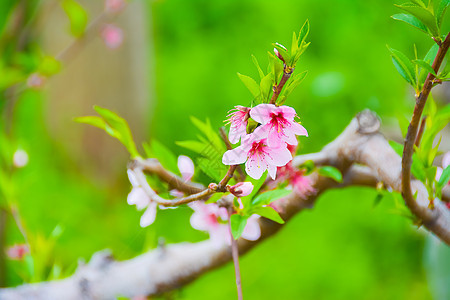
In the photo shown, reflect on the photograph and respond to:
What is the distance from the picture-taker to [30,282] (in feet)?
1.89

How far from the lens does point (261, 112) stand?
0.22 meters

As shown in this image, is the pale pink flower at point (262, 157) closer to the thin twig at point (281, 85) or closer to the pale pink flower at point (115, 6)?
the thin twig at point (281, 85)

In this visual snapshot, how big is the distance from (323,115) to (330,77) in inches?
5.8

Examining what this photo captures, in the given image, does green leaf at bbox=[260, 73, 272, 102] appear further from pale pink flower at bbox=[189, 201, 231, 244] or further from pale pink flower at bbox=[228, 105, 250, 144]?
pale pink flower at bbox=[189, 201, 231, 244]

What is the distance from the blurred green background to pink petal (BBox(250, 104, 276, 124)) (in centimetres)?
71

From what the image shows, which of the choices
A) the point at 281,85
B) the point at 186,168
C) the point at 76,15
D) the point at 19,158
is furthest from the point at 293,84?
the point at 76,15

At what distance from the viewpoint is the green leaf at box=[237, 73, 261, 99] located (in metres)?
0.22

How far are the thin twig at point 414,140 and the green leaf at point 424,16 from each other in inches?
0.5

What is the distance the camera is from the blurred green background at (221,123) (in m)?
1.15

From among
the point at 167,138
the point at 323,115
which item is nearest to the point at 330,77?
the point at 323,115

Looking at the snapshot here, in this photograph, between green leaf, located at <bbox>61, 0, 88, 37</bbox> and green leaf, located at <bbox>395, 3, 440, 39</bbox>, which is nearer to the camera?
green leaf, located at <bbox>395, 3, 440, 39</bbox>

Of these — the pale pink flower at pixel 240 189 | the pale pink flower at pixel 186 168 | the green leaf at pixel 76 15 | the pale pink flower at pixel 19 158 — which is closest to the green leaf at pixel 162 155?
the pale pink flower at pixel 186 168

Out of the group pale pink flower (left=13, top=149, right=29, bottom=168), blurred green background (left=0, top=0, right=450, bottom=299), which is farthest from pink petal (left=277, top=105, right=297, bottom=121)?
blurred green background (left=0, top=0, right=450, bottom=299)

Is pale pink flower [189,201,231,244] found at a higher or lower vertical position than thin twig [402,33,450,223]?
lower
